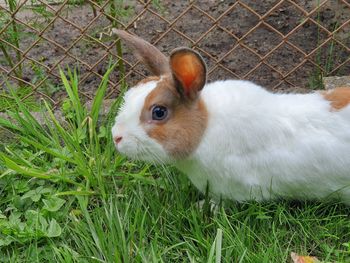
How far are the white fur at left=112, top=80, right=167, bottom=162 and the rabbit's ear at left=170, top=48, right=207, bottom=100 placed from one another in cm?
15

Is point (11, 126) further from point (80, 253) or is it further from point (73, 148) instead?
point (80, 253)

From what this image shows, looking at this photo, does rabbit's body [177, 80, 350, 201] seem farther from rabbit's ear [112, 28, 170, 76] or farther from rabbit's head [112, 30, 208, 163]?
rabbit's ear [112, 28, 170, 76]

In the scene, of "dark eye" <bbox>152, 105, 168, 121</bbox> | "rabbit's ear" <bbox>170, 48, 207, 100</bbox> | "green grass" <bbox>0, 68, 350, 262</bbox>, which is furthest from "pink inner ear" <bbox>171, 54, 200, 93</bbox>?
"green grass" <bbox>0, 68, 350, 262</bbox>

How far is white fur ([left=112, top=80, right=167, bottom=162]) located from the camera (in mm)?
2586

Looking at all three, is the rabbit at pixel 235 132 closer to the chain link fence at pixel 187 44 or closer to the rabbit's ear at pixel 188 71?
the rabbit's ear at pixel 188 71

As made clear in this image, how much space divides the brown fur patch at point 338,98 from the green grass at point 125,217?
1.56 feet

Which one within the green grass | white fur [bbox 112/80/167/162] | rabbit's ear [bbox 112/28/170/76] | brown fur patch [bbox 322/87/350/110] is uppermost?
rabbit's ear [bbox 112/28/170/76]

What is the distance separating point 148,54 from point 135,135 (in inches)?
16.0

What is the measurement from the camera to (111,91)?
3820 millimetres

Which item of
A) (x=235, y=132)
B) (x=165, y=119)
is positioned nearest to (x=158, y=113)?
(x=165, y=119)

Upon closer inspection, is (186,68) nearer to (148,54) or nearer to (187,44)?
(148,54)

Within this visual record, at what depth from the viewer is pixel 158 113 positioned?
8.56 feet

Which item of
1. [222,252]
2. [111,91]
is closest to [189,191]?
[222,252]

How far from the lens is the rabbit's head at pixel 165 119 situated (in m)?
2.59
